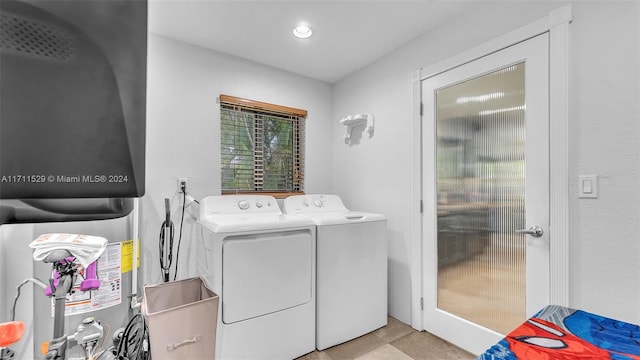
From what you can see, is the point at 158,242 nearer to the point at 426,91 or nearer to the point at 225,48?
the point at 225,48

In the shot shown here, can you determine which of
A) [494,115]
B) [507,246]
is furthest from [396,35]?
[507,246]

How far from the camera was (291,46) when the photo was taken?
246 cm

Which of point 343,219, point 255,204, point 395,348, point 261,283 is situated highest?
point 255,204

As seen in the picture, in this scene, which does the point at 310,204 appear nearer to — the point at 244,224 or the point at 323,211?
the point at 323,211

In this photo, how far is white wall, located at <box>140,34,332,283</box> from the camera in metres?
2.24

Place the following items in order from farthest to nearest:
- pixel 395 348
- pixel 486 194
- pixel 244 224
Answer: pixel 395 348 < pixel 486 194 < pixel 244 224

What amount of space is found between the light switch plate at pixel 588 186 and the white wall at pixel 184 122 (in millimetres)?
2449

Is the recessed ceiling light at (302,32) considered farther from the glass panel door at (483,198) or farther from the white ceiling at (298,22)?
the glass panel door at (483,198)

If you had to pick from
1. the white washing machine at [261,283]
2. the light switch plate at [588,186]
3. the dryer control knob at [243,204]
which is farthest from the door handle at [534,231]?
the dryer control knob at [243,204]

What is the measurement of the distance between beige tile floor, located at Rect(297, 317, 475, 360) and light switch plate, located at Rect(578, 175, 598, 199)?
1.28m

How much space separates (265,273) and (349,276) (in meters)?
0.70

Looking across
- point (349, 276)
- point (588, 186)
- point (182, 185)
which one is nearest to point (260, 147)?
point (182, 185)

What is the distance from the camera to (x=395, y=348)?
2.08 meters

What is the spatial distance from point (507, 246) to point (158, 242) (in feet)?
8.27
